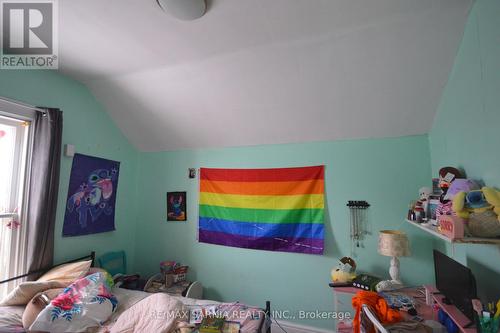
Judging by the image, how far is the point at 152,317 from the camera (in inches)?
66.8

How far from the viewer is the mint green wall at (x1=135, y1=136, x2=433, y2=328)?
7.63 feet

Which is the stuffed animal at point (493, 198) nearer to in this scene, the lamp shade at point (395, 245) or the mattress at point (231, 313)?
the lamp shade at point (395, 245)

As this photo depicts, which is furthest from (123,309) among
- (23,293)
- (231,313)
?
(231,313)

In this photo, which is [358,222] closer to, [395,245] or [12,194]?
[395,245]

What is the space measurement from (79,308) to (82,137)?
5.82 feet

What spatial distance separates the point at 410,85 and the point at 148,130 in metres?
2.99

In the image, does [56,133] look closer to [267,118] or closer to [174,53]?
[174,53]

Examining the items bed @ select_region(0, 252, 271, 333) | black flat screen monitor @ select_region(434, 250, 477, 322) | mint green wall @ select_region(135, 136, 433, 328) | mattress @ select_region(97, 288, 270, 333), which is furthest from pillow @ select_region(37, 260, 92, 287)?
black flat screen monitor @ select_region(434, 250, 477, 322)

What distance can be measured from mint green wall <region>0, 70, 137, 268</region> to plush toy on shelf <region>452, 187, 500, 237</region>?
3326mm

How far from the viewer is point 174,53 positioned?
205 cm

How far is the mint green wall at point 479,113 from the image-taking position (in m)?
1.27

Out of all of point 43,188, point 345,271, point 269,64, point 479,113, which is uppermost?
point 269,64

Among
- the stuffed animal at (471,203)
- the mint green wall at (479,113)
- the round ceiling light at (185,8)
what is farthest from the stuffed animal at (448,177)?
the round ceiling light at (185,8)

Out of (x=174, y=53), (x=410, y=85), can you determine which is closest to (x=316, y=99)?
(x=410, y=85)
